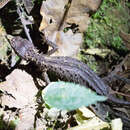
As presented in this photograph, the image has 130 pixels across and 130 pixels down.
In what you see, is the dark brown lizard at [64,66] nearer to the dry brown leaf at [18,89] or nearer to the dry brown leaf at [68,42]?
the dry brown leaf at [68,42]

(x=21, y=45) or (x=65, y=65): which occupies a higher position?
(x=21, y=45)

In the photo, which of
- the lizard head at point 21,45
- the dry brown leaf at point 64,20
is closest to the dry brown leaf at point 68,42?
the dry brown leaf at point 64,20

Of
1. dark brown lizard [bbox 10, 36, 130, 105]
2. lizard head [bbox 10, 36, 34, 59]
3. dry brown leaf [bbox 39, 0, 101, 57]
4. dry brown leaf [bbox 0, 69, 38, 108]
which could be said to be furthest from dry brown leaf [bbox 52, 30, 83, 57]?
dry brown leaf [bbox 0, 69, 38, 108]

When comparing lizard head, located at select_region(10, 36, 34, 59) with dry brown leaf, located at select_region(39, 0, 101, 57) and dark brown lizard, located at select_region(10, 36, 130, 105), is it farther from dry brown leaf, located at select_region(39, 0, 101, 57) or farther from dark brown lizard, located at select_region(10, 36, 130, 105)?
dry brown leaf, located at select_region(39, 0, 101, 57)

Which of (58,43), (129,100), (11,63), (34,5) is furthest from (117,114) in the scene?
(34,5)

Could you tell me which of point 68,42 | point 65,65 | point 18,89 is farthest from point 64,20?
point 18,89

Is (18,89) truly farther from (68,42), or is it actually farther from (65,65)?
(68,42)

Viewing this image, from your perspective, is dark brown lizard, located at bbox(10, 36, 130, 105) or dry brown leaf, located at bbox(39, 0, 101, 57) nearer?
dry brown leaf, located at bbox(39, 0, 101, 57)
